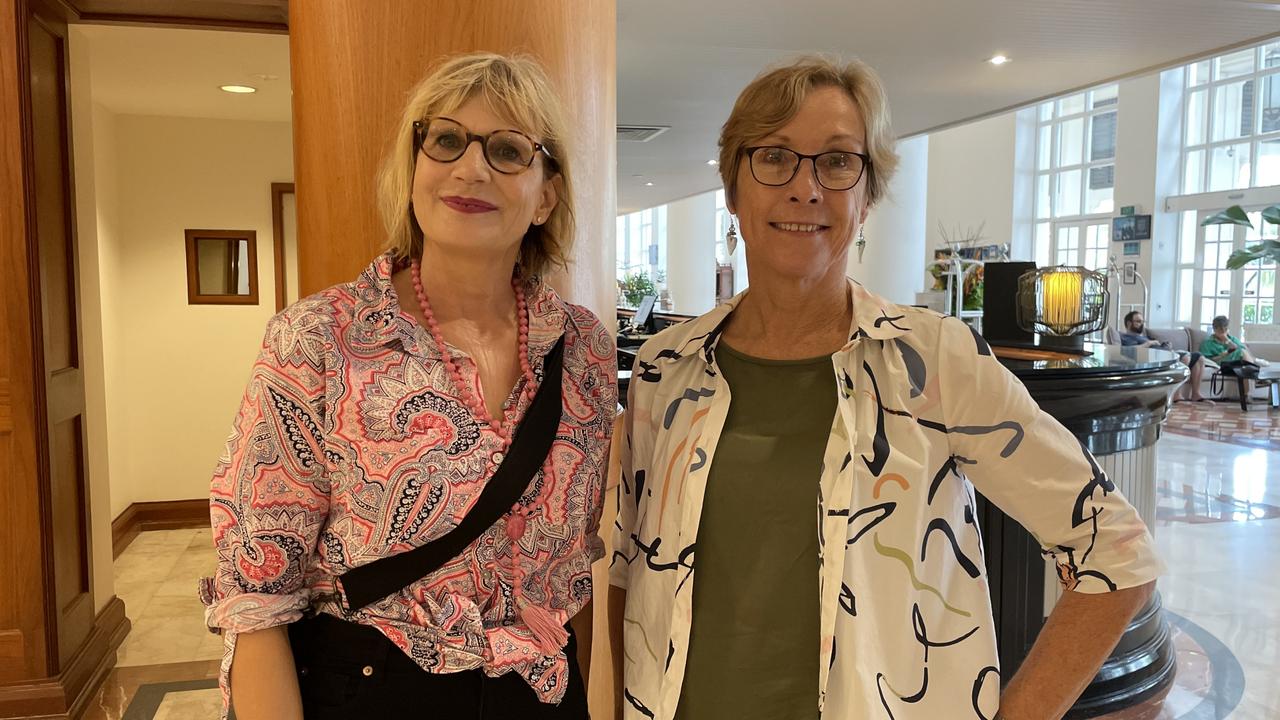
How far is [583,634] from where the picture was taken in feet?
5.04

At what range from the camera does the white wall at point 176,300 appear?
6.51 m

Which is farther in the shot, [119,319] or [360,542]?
[119,319]

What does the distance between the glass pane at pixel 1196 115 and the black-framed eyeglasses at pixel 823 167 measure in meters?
18.5

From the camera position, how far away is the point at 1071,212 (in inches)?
778

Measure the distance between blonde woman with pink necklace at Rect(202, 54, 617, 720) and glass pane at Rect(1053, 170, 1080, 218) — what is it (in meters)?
21.0

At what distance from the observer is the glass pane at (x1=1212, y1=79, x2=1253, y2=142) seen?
15758 mm

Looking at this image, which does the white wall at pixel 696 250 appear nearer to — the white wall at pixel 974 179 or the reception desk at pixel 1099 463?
the white wall at pixel 974 179

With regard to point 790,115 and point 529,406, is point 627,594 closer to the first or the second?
point 529,406

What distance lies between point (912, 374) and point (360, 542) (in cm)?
84

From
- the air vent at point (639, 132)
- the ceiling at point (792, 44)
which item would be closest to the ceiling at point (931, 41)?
the ceiling at point (792, 44)

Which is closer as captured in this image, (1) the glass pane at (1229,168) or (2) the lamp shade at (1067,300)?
(2) the lamp shade at (1067,300)

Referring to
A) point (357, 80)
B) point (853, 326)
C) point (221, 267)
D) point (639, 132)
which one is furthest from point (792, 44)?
point (853, 326)

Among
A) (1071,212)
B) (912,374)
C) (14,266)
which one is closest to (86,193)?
(14,266)

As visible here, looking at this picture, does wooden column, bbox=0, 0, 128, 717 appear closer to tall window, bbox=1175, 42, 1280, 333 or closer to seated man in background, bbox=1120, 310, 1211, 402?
seated man in background, bbox=1120, 310, 1211, 402
